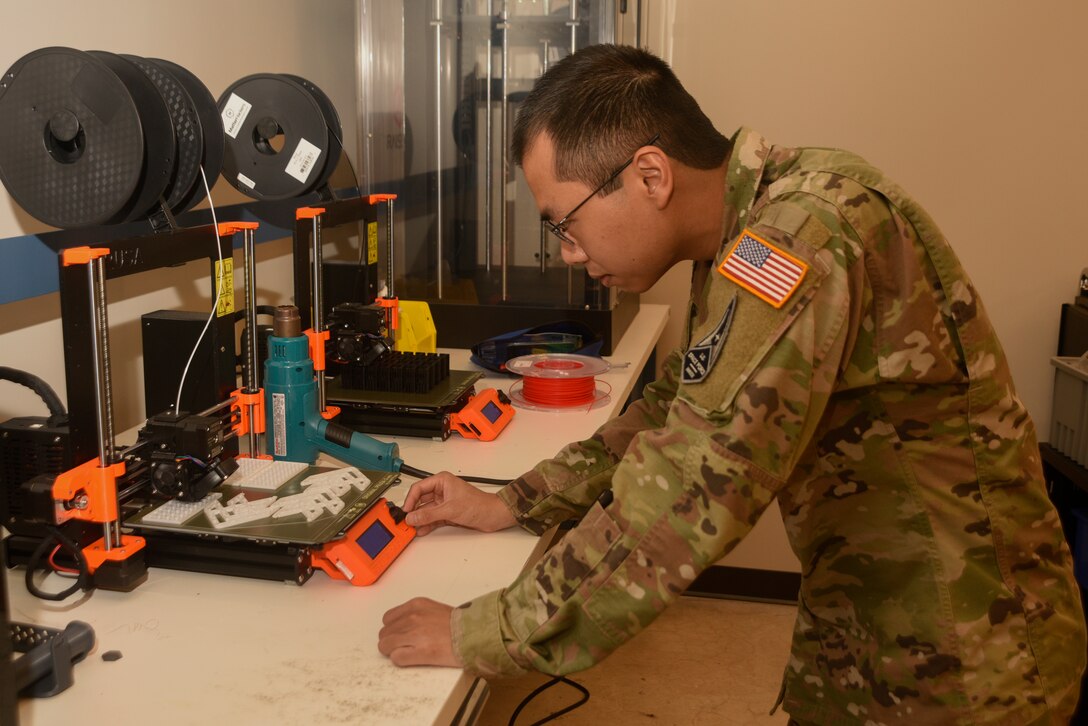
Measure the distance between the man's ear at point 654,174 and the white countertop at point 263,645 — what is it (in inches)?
21.6

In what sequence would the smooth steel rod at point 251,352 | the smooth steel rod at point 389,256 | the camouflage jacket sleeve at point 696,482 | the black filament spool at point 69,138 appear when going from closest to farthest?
1. the camouflage jacket sleeve at point 696,482
2. the black filament spool at point 69,138
3. the smooth steel rod at point 251,352
4. the smooth steel rod at point 389,256

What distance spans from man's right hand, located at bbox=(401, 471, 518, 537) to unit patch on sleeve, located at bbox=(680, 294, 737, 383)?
533 millimetres

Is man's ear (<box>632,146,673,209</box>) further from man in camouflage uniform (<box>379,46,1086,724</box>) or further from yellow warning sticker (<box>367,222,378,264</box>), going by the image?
yellow warning sticker (<box>367,222,378,264</box>)

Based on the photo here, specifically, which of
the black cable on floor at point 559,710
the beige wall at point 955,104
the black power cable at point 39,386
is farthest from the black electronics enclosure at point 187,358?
the beige wall at point 955,104

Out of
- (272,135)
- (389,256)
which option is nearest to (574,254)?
(389,256)

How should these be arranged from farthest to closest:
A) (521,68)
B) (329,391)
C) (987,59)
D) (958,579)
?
(987,59), (521,68), (329,391), (958,579)

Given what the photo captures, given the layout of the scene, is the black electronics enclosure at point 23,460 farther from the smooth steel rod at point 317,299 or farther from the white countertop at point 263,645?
the smooth steel rod at point 317,299

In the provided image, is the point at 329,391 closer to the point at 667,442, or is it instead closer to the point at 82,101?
the point at 82,101

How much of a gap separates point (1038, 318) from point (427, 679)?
2730 millimetres

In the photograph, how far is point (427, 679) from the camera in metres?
1.08

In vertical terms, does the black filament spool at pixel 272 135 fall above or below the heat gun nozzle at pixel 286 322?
above

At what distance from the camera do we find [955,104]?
3.06 meters

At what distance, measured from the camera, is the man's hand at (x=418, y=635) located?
1.10 m

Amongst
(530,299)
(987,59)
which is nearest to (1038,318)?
(987,59)
